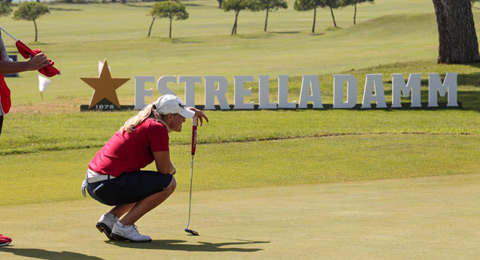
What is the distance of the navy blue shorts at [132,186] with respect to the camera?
7.14 meters

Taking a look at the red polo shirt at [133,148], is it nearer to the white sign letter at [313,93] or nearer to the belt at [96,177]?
the belt at [96,177]

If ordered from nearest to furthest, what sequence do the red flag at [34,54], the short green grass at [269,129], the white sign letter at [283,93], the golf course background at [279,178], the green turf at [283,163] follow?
the golf course background at [279,178]
the red flag at [34,54]
the green turf at [283,163]
the short green grass at [269,129]
the white sign letter at [283,93]

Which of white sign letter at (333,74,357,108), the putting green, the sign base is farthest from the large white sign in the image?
the putting green

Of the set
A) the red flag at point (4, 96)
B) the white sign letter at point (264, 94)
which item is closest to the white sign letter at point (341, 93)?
the white sign letter at point (264, 94)

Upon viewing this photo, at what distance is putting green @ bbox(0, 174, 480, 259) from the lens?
6.45m

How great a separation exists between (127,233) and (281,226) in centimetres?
150

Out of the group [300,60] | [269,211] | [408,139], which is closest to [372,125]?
[408,139]

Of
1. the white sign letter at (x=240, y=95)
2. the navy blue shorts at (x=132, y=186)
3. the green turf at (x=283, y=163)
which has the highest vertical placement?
the navy blue shorts at (x=132, y=186)

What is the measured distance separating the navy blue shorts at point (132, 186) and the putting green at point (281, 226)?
1.32 ft

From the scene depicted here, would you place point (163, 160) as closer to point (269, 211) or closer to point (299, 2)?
point (269, 211)

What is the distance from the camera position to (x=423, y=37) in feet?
175

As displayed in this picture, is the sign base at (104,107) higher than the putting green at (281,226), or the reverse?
the putting green at (281,226)

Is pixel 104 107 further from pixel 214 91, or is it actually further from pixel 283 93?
pixel 283 93

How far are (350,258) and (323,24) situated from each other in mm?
99346
